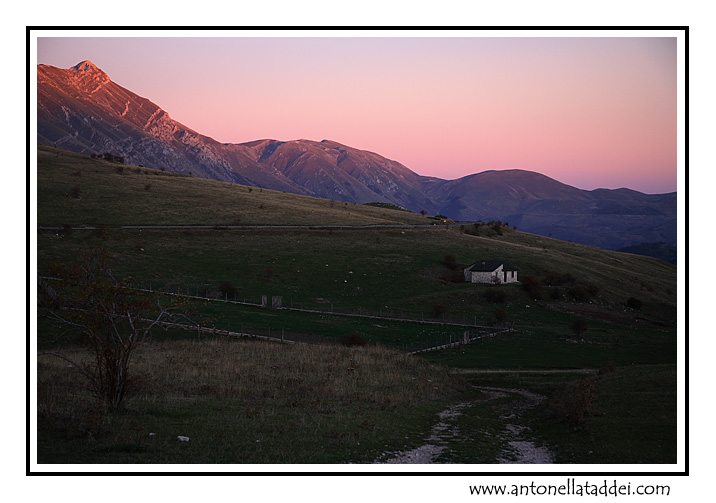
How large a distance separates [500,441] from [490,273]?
81.8 metres

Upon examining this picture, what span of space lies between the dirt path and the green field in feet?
1.61

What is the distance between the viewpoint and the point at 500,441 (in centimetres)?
2239

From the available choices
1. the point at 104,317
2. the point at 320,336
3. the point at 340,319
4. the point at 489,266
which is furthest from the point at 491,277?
the point at 104,317

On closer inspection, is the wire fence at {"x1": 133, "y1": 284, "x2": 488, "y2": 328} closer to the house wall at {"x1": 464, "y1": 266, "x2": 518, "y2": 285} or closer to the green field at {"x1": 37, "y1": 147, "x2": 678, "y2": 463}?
the green field at {"x1": 37, "y1": 147, "x2": 678, "y2": 463}

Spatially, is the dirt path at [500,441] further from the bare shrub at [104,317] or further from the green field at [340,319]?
the bare shrub at [104,317]

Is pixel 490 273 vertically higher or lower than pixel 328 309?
higher

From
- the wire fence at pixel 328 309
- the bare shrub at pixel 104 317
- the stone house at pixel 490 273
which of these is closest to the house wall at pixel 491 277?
the stone house at pixel 490 273

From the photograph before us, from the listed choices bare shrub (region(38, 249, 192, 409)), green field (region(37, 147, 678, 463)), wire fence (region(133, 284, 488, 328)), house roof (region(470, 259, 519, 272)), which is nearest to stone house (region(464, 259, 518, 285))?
house roof (region(470, 259, 519, 272))

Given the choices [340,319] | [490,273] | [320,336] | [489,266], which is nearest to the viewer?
[320,336]

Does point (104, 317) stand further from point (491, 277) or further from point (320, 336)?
point (491, 277)

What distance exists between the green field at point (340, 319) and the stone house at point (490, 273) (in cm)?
311
